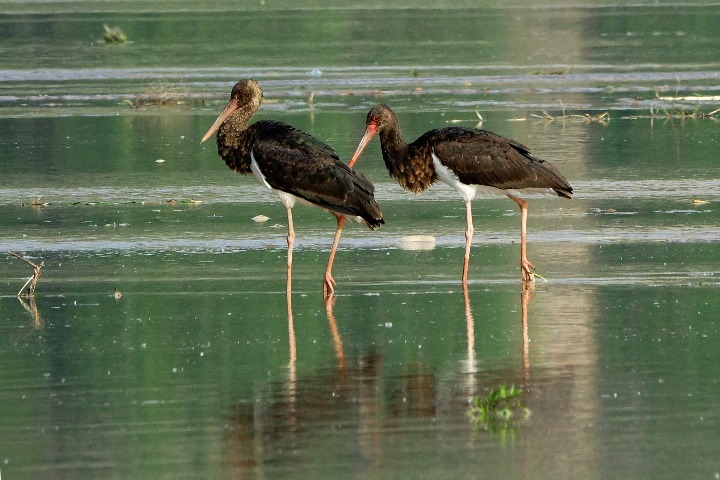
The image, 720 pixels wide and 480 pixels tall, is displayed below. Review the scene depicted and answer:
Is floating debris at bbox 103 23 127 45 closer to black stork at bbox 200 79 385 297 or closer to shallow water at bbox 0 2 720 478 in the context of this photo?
shallow water at bbox 0 2 720 478

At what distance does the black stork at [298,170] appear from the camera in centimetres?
1205

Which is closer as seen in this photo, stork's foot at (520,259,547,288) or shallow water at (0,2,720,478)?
shallow water at (0,2,720,478)

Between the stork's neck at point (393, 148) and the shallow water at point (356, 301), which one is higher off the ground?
the stork's neck at point (393, 148)

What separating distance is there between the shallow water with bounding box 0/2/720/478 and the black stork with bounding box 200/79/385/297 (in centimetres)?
47

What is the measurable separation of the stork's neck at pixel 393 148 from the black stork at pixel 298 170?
0.76 m

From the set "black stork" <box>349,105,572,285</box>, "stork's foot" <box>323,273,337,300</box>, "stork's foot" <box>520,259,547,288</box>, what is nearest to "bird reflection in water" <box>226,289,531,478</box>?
"stork's foot" <box>323,273,337,300</box>

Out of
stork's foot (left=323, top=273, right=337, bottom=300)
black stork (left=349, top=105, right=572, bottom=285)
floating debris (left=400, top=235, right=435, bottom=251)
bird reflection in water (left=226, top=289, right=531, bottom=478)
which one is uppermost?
black stork (left=349, top=105, right=572, bottom=285)

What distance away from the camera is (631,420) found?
8.10 m

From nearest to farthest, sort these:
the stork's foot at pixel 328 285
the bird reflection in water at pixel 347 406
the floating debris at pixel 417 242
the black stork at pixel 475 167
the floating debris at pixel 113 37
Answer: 1. the bird reflection in water at pixel 347 406
2. the stork's foot at pixel 328 285
3. the black stork at pixel 475 167
4. the floating debris at pixel 417 242
5. the floating debris at pixel 113 37

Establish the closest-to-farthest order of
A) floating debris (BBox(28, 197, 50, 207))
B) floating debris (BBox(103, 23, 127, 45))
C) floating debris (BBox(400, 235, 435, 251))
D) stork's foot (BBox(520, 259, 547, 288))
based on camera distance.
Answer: stork's foot (BBox(520, 259, 547, 288)) → floating debris (BBox(400, 235, 435, 251)) → floating debris (BBox(28, 197, 50, 207)) → floating debris (BBox(103, 23, 127, 45))

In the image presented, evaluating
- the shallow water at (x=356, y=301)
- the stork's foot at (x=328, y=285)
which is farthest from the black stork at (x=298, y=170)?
the shallow water at (x=356, y=301)

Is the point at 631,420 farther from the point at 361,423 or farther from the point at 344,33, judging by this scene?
the point at 344,33

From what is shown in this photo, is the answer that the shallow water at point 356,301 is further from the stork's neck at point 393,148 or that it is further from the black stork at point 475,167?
the stork's neck at point 393,148

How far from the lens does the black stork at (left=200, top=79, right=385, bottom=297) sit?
39.5 ft
